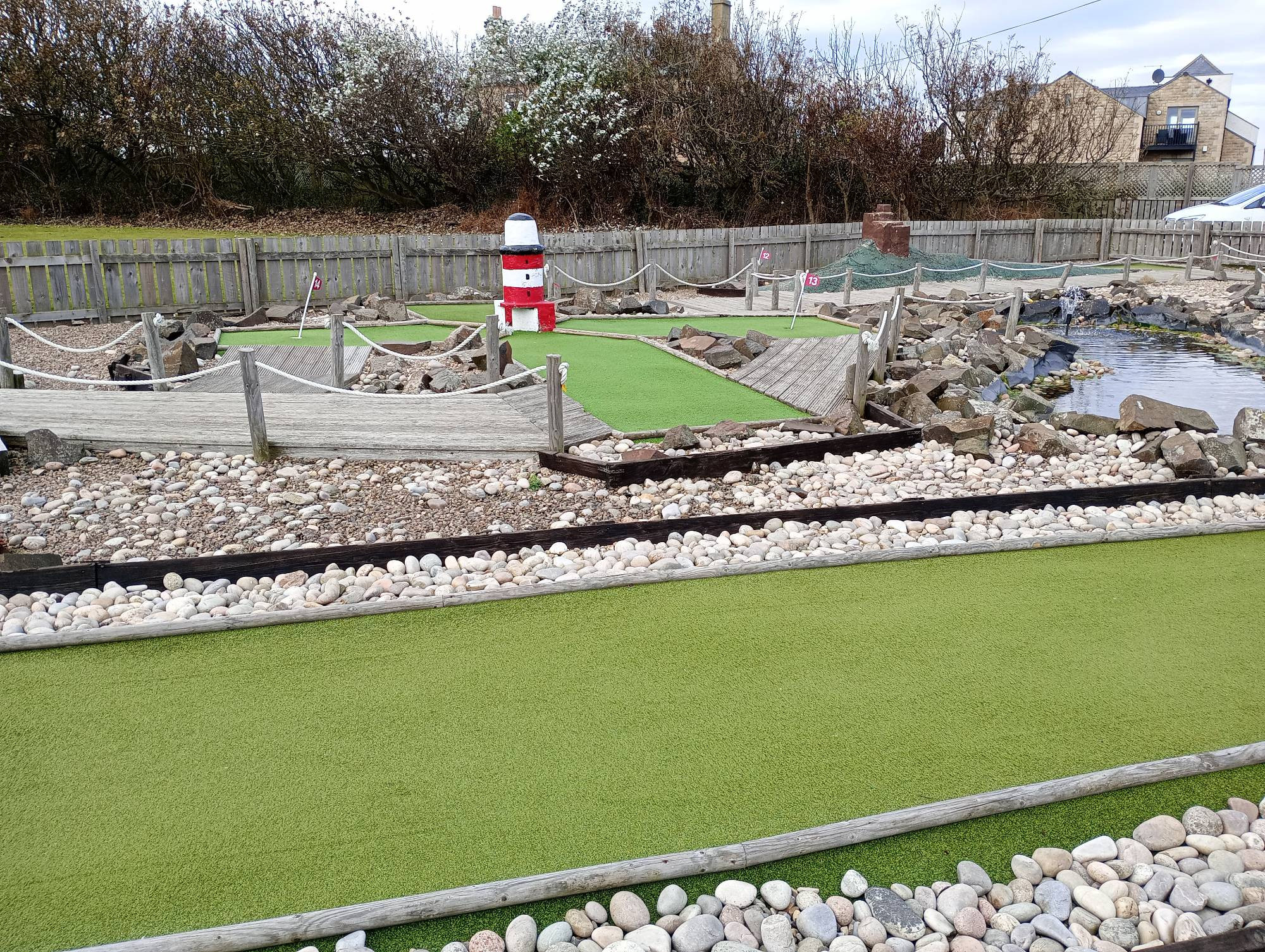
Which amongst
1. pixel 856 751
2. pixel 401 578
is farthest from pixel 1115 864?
pixel 401 578

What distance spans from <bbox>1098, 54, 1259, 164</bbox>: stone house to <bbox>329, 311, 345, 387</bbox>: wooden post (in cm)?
3583

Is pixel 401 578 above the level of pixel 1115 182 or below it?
below

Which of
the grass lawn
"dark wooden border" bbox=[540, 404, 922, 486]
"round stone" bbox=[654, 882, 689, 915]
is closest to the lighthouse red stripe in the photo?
"dark wooden border" bbox=[540, 404, 922, 486]

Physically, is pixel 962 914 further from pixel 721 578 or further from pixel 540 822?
pixel 721 578

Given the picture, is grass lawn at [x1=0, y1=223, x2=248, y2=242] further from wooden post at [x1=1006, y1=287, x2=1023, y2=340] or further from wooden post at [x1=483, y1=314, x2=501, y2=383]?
wooden post at [x1=1006, y1=287, x2=1023, y2=340]

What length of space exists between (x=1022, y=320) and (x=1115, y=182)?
1352 cm

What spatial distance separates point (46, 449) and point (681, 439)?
4.41 metres

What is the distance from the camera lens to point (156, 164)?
2009cm

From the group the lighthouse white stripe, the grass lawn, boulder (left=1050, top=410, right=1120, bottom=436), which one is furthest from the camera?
the grass lawn

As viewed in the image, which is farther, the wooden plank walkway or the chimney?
the chimney

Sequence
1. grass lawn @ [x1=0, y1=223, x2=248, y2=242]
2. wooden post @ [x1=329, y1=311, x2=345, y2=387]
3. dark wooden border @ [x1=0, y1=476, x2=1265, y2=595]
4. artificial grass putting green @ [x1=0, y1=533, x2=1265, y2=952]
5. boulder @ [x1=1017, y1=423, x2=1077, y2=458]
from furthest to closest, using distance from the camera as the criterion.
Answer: grass lawn @ [x1=0, y1=223, x2=248, y2=242] → wooden post @ [x1=329, y1=311, x2=345, y2=387] → boulder @ [x1=1017, y1=423, x2=1077, y2=458] → dark wooden border @ [x1=0, y1=476, x2=1265, y2=595] → artificial grass putting green @ [x1=0, y1=533, x2=1265, y2=952]

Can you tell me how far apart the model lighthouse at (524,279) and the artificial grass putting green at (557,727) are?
7.46 m

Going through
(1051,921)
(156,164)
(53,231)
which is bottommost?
(1051,921)

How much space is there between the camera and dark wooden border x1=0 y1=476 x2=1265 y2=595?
452 cm
